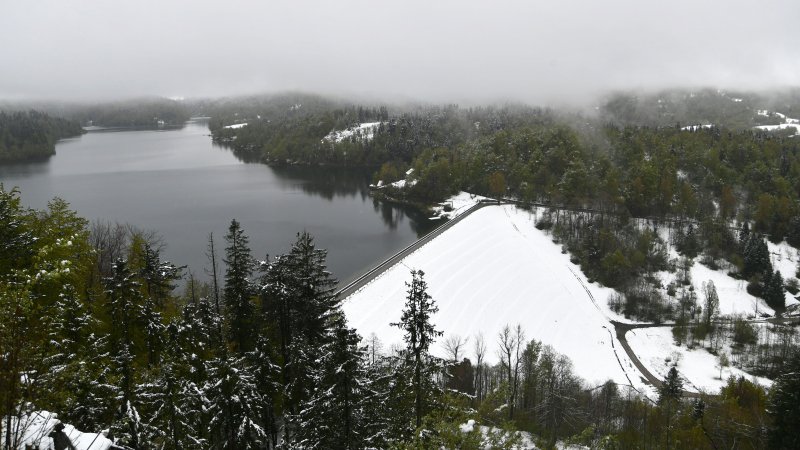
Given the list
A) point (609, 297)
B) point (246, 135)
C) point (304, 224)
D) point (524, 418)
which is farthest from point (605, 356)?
point (246, 135)

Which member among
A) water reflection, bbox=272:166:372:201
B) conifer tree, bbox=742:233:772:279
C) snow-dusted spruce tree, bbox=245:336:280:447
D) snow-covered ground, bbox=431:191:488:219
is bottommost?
conifer tree, bbox=742:233:772:279

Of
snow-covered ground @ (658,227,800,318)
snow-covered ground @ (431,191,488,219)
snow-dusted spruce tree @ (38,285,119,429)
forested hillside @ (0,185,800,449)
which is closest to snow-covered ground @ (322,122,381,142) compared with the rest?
snow-covered ground @ (431,191,488,219)

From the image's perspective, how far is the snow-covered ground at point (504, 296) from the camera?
4647cm

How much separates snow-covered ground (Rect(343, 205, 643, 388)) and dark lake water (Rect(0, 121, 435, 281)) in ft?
22.2

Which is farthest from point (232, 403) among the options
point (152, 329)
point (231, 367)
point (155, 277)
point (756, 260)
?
point (756, 260)

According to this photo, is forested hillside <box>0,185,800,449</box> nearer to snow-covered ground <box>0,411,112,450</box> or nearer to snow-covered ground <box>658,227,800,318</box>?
snow-covered ground <box>0,411,112,450</box>

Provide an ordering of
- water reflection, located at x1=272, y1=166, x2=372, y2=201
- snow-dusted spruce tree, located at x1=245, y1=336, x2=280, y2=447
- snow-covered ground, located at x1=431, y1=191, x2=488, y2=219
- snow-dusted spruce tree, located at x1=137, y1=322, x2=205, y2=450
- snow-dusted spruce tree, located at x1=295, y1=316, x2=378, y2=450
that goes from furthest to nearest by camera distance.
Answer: water reflection, located at x1=272, y1=166, x2=372, y2=201 → snow-covered ground, located at x1=431, y1=191, x2=488, y2=219 → snow-dusted spruce tree, located at x1=245, y1=336, x2=280, y2=447 → snow-dusted spruce tree, located at x1=295, y1=316, x2=378, y2=450 → snow-dusted spruce tree, located at x1=137, y1=322, x2=205, y2=450

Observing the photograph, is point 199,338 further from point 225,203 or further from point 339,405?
point 225,203

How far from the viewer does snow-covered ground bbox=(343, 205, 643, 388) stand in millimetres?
46469

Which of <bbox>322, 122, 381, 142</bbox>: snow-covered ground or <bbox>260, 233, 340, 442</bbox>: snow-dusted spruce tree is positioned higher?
<bbox>322, 122, 381, 142</bbox>: snow-covered ground

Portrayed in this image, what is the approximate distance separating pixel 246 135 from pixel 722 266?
159 meters

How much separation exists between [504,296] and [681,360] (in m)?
18.6

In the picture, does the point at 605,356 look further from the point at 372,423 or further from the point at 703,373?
the point at 372,423

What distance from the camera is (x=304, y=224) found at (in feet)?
245
